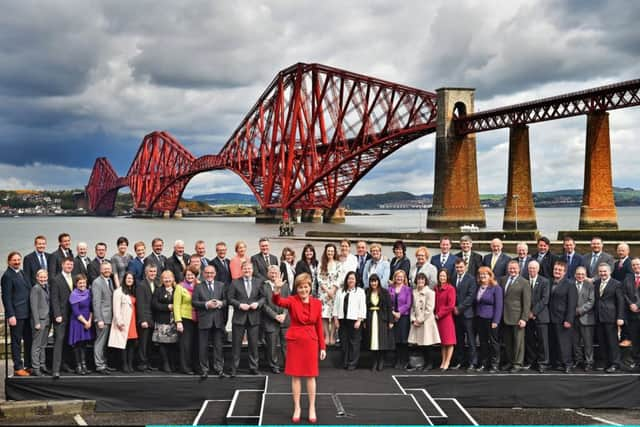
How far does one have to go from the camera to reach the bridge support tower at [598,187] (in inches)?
1650

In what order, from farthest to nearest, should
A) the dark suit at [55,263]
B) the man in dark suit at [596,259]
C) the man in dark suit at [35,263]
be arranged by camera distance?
the man in dark suit at [596,259] < the dark suit at [55,263] < the man in dark suit at [35,263]

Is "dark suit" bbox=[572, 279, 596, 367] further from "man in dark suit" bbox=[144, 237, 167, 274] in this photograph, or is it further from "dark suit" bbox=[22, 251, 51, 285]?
"dark suit" bbox=[22, 251, 51, 285]

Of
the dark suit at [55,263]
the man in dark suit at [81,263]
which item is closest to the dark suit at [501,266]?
the man in dark suit at [81,263]

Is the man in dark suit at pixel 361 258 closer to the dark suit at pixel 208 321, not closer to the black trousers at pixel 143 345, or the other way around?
the dark suit at pixel 208 321

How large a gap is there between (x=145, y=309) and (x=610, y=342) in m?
6.40

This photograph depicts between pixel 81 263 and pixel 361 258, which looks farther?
pixel 361 258

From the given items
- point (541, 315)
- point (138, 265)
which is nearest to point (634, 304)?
point (541, 315)

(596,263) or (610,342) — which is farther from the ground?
(596,263)

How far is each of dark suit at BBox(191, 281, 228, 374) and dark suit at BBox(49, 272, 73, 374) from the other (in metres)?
1.72

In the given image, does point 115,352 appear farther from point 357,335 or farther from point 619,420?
point 619,420

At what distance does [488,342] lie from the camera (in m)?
9.34

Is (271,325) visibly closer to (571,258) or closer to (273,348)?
(273,348)

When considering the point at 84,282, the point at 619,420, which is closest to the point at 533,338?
the point at 619,420

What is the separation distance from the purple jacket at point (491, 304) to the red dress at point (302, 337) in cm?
303
